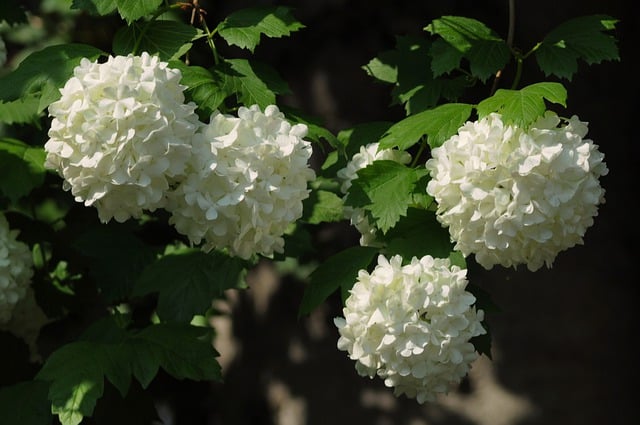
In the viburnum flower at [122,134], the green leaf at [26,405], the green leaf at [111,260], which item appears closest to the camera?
the viburnum flower at [122,134]

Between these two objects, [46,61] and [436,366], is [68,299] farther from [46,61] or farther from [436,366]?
[436,366]

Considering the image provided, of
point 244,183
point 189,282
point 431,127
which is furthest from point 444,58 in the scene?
point 189,282

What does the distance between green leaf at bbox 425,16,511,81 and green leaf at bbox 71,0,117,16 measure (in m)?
0.83

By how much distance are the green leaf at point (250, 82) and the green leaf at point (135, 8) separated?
0.25 metres

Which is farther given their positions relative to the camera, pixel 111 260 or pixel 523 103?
pixel 111 260

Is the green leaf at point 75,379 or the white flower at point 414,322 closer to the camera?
the white flower at point 414,322

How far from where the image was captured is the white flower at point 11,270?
3.02 metres

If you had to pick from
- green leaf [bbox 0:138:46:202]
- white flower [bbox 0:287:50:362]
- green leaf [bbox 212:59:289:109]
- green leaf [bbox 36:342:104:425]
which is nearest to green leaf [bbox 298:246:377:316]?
green leaf [bbox 212:59:289:109]

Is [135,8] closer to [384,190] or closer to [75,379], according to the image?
[384,190]

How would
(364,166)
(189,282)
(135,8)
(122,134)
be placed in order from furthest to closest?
(189,282), (364,166), (135,8), (122,134)

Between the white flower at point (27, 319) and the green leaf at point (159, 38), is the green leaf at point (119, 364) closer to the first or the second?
the white flower at point (27, 319)

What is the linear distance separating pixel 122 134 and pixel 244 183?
0.29 m

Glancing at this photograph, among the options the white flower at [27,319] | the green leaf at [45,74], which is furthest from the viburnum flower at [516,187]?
the white flower at [27,319]

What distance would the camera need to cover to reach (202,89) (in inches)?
101
